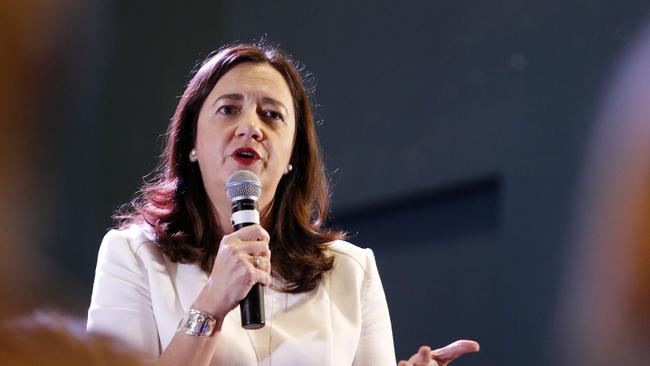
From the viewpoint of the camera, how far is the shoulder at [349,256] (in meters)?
2.17

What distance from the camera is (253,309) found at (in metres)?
1.54

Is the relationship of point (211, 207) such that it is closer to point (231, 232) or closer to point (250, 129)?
point (231, 232)

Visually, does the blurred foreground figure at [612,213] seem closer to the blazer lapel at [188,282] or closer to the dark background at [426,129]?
the dark background at [426,129]

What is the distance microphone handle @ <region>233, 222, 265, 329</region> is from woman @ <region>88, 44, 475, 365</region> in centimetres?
26

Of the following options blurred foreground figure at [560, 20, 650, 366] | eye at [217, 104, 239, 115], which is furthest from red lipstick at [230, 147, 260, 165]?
blurred foreground figure at [560, 20, 650, 366]

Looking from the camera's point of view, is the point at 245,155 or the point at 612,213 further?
the point at 612,213

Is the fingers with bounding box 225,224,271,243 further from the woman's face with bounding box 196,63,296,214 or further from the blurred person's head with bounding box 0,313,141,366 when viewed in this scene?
the blurred person's head with bounding box 0,313,141,366

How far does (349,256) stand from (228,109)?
493 millimetres

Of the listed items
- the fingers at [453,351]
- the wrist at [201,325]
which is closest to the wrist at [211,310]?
the wrist at [201,325]

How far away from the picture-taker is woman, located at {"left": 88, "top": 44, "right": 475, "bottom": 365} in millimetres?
1889

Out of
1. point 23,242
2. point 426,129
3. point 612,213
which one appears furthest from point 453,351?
point 426,129

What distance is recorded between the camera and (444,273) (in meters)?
3.27

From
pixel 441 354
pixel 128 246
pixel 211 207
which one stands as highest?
pixel 211 207

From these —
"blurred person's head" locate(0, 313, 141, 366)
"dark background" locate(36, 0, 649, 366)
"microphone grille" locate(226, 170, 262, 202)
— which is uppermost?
"dark background" locate(36, 0, 649, 366)
